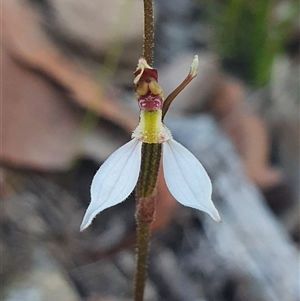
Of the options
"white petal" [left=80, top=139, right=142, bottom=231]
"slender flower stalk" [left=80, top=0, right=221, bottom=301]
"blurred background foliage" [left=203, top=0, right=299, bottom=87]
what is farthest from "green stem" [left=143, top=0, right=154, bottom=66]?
"blurred background foliage" [left=203, top=0, right=299, bottom=87]

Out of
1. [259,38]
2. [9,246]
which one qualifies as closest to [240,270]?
[9,246]

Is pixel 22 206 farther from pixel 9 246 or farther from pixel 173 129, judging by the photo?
pixel 173 129

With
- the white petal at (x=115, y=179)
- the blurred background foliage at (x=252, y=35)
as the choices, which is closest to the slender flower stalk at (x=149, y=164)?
the white petal at (x=115, y=179)

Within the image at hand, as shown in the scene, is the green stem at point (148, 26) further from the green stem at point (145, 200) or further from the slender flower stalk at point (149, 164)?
the green stem at point (145, 200)

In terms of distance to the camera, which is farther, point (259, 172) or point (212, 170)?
point (259, 172)

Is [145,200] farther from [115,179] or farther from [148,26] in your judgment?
[148,26]

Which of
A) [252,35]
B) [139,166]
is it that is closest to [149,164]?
[139,166]

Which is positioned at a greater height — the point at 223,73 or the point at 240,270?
the point at 223,73
